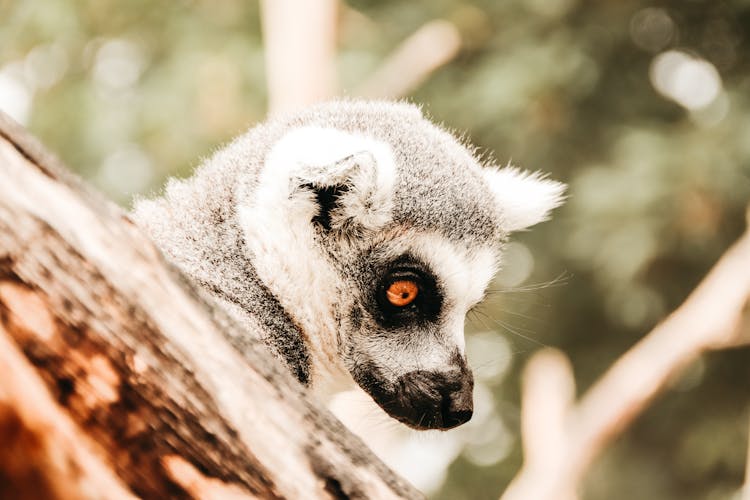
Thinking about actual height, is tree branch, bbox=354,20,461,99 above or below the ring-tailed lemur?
above

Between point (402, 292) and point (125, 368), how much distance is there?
1.36 meters

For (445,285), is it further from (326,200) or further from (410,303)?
(326,200)

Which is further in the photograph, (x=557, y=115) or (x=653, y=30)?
(x=653, y=30)

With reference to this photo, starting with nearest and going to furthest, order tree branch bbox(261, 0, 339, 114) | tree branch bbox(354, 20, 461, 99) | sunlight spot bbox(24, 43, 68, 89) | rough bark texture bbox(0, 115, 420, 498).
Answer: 1. rough bark texture bbox(0, 115, 420, 498)
2. tree branch bbox(261, 0, 339, 114)
3. tree branch bbox(354, 20, 461, 99)
4. sunlight spot bbox(24, 43, 68, 89)

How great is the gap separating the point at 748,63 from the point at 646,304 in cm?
268

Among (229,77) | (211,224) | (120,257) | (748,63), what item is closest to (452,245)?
(211,224)

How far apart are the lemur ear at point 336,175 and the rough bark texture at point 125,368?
113cm

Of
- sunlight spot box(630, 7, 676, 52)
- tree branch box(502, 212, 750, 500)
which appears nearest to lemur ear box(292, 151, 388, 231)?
tree branch box(502, 212, 750, 500)

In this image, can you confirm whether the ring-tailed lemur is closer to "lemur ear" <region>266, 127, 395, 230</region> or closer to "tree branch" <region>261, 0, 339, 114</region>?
"lemur ear" <region>266, 127, 395, 230</region>

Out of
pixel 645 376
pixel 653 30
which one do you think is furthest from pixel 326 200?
pixel 653 30

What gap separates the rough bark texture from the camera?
5.07ft

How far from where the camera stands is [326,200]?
2.79m

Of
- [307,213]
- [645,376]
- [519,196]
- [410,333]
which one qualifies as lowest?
[410,333]

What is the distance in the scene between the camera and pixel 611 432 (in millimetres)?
5227
